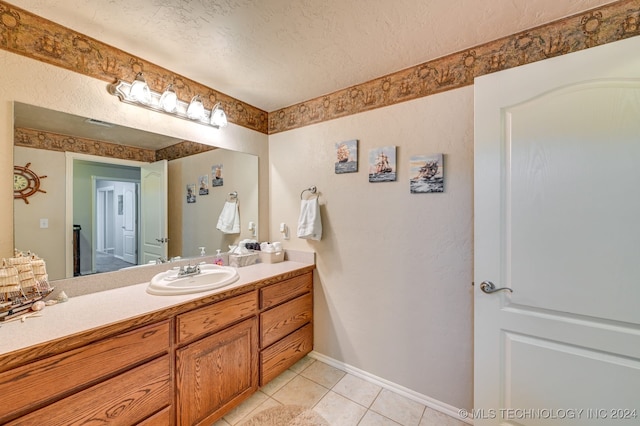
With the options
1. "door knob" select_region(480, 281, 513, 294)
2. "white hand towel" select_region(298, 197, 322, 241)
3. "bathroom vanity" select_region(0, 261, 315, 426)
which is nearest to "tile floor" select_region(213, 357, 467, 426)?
"bathroom vanity" select_region(0, 261, 315, 426)

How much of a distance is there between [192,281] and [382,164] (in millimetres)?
1565

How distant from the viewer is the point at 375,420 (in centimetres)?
161

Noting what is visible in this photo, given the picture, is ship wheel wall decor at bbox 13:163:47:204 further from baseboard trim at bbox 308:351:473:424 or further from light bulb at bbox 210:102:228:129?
baseboard trim at bbox 308:351:473:424

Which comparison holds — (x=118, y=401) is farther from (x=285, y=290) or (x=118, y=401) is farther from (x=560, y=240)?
(x=560, y=240)

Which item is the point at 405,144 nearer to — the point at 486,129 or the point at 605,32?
the point at 486,129

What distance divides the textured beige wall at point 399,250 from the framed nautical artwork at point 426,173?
4 centimetres

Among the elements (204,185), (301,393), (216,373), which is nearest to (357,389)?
(301,393)

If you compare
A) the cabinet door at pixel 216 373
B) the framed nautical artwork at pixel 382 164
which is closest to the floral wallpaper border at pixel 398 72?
the framed nautical artwork at pixel 382 164

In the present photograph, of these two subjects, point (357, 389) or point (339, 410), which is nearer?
point (339, 410)

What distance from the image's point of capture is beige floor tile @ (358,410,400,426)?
158cm

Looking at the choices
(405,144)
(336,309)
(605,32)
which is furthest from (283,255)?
(605,32)

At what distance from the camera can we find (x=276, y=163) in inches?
98.6

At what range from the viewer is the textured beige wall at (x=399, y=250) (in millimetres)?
1604

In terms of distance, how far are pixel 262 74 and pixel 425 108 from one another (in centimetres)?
117
